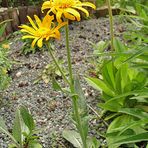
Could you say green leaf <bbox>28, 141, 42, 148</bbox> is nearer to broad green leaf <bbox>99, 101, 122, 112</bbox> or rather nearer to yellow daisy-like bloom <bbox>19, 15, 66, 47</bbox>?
broad green leaf <bbox>99, 101, 122, 112</bbox>

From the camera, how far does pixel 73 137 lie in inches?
87.8

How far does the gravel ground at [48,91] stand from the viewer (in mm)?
2414

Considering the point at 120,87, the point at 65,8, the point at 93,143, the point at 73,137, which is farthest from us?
the point at 120,87

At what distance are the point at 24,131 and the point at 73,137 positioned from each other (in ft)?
0.89

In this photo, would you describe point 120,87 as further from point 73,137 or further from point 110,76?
point 73,137

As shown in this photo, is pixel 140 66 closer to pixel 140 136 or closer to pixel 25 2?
pixel 140 136

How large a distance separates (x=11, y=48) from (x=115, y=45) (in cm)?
153

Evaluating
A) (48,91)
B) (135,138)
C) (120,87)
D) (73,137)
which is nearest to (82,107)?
(135,138)

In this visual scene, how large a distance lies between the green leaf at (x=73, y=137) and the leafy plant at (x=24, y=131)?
0.53 ft

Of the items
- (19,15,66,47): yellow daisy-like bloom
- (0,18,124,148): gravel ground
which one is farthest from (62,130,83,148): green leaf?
(19,15,66,47): yellow daisy-like bloom

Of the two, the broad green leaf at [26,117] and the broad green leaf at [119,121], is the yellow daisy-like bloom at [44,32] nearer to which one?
the broad green leaf at [26,117]

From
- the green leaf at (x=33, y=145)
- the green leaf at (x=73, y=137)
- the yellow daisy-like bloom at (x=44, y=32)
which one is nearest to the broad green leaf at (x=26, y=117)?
the green leaf at (x=33, y=145)

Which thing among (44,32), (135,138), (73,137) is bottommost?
(73,137)

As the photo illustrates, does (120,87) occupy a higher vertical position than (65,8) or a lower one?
lower
